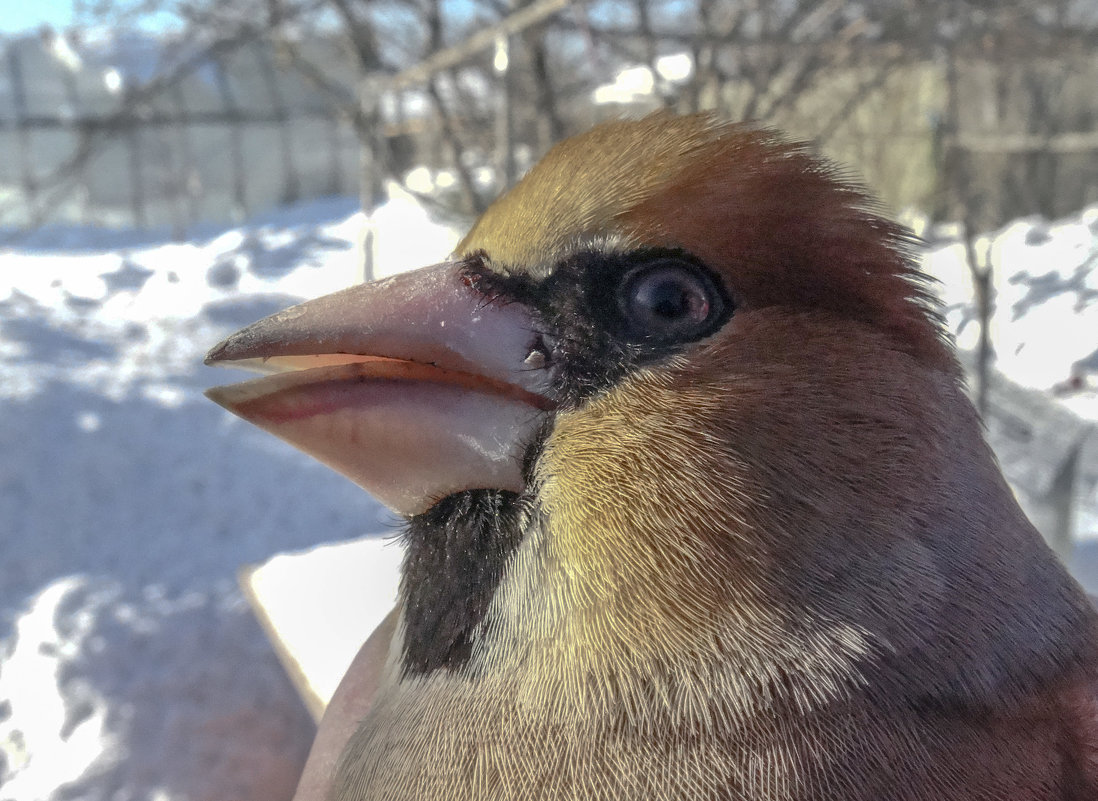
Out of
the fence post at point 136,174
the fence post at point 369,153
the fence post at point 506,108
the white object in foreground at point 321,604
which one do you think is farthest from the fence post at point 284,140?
the white object in foreground at point 321,604

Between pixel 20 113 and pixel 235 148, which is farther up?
pixel 20 113

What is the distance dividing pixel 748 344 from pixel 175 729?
5.16ft

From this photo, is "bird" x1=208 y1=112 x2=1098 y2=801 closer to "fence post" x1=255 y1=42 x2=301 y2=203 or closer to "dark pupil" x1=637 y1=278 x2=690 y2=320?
"dark pupil" x1=637 y1=278 x2=690 y2=320

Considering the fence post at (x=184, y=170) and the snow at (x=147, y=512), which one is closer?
the snow at (x=147, y=512)

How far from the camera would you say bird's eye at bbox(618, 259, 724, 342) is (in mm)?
706

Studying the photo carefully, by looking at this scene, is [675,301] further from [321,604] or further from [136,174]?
[136,174]

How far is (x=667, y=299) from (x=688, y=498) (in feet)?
0.63

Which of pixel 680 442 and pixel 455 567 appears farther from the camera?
pixel 455 567

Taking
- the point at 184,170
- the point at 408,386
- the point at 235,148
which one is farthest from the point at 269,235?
the point at 408,386

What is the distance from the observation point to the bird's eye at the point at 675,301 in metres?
0.71

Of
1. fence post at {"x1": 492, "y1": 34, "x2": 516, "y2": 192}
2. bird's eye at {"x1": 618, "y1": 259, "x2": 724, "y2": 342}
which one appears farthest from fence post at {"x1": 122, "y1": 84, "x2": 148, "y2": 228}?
bird's eye at {"x1": 618, "y1": 259, "x2": 724, "y2": 342}

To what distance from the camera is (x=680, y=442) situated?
26.3 inches

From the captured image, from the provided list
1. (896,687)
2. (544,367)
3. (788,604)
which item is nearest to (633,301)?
(544,367)

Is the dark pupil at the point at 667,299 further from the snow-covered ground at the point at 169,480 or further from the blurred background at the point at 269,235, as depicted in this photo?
the snow-covered ground at the point at 169,480
